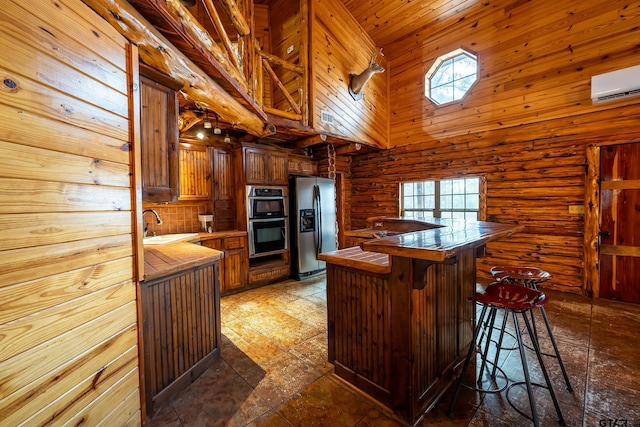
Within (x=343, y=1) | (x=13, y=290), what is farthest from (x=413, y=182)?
(x=13, y=290)

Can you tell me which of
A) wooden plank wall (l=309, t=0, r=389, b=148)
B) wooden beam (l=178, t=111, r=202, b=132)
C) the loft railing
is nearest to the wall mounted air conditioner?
wooden plank wall (l=309, t=0, r=389, b=148)

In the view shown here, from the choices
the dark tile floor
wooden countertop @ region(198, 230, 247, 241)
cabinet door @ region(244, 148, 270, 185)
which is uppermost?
cabinet door @ region(244, 148, 270, 185)

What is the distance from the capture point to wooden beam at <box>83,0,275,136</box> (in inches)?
53.5

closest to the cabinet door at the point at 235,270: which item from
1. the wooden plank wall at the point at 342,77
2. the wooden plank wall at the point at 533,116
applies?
the wooden plank wall at the point at 342,77

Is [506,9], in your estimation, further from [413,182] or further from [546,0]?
[413,182]

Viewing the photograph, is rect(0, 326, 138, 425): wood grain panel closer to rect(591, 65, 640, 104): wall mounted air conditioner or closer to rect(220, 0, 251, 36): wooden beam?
rect(220, 0, 251, 36): wooden beam

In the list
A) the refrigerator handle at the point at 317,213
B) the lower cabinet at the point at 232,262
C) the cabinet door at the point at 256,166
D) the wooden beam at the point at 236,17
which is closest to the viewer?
the wooden beam at the point at 236,17

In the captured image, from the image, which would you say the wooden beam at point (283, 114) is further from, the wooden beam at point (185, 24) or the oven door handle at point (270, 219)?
the oven door handle at point (270, 219)

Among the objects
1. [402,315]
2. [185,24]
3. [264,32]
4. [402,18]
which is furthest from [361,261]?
[402,18]

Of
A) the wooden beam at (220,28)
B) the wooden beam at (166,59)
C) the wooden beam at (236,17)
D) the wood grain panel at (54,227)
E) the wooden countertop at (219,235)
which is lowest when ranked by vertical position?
the wooden countertop at (219,235)

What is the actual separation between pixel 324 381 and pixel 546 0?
578cm

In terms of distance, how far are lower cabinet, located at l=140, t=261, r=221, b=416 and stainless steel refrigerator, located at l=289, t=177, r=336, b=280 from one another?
246 cm

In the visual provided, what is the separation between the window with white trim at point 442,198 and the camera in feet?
15.3

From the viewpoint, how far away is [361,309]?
70.9 inches
